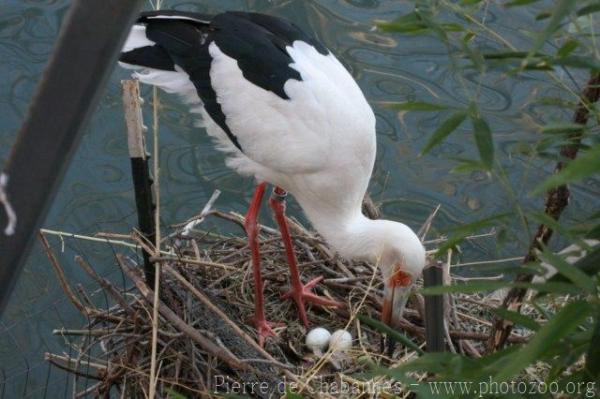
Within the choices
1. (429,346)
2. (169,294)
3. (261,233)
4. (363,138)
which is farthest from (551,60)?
(261,233)

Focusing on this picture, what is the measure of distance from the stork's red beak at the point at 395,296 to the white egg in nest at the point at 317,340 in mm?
214

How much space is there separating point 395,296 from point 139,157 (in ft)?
3.71

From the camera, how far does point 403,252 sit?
3.31m

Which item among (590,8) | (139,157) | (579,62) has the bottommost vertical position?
(139,157)

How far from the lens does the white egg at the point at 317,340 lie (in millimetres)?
3393

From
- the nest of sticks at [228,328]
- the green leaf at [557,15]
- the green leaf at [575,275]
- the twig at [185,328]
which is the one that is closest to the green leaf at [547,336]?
the green leaf at [575,275]

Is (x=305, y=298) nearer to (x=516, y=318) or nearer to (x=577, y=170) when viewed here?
(x=516, y=318)

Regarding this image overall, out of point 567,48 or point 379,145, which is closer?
point 567,48

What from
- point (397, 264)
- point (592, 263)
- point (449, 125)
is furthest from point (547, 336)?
point (397, 264)

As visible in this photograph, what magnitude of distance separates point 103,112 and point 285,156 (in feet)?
7.08

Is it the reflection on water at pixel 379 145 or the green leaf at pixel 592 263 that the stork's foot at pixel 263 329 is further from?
the green leaf at pixel 592 263

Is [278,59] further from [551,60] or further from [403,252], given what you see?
[551,60]

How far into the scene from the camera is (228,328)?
132 inches

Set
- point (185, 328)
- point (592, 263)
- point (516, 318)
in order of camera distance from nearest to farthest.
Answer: point (592, 263) → point (516, 318) → point (185, 328)
